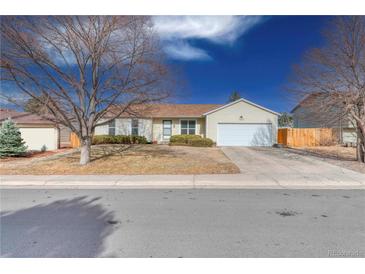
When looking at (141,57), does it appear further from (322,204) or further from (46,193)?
(322,204)

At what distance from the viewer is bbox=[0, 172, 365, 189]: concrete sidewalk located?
678cm

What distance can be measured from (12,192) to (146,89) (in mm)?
6314

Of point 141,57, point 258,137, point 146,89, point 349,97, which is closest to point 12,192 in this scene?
point 146,89

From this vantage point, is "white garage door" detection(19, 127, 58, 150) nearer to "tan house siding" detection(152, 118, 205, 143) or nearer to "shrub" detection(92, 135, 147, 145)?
"shrub" detection(92, 135, 147, 145)

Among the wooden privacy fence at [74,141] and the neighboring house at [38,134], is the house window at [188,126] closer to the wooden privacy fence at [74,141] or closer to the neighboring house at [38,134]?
the wooden privacy fence at [74,141]

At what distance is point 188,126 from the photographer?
859 inches

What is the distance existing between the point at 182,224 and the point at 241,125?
1760cm

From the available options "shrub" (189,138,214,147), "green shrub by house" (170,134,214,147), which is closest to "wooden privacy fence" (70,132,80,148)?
"green shrub by house" (170,134,214,147)

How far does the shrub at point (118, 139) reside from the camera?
19.5m

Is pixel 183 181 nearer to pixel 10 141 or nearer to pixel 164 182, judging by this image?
pixel 164 182

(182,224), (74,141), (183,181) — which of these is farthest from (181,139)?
(182,224)

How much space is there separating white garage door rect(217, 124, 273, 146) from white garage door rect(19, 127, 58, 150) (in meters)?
14.8

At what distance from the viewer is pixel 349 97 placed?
9.95m

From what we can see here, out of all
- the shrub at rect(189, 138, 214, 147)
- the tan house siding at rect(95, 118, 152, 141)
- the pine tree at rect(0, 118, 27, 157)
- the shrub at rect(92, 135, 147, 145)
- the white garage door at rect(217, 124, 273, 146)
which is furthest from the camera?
the tan house siding at rect(95, 118, 152, 141)
